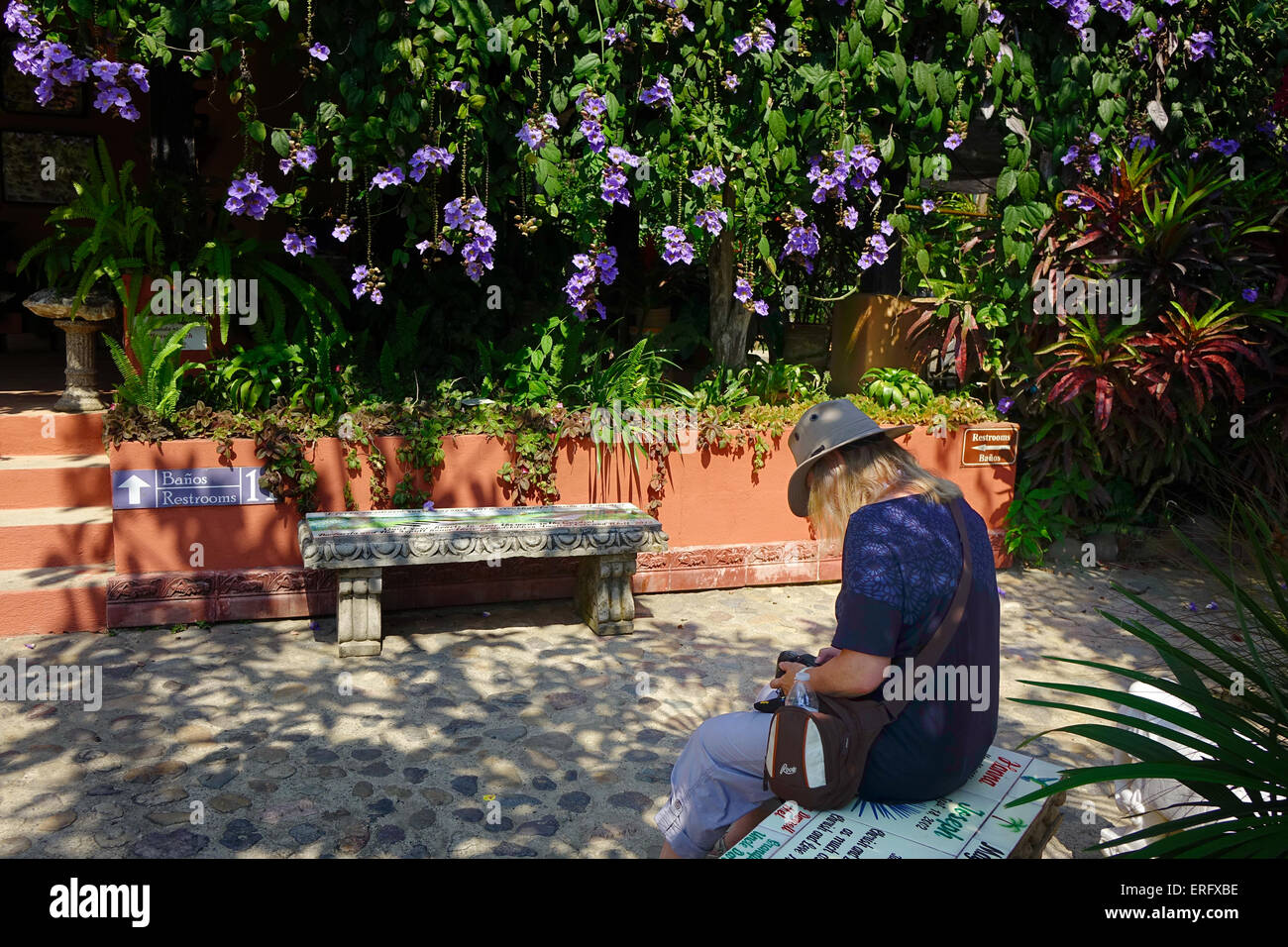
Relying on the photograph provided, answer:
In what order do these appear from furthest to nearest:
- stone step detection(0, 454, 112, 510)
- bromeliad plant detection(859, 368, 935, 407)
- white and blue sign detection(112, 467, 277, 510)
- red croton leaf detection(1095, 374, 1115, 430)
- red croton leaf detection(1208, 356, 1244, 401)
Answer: bromeliad plant detection(859, 368, 935, 407) → red croton leaf detection(1095, 374, 1115, 430) → red croton leaf detection(1208, 356, 1244, 401) → stone step detection(0, 454, 112, 510) → white and blue sign detection(112, 467, 277, 510)

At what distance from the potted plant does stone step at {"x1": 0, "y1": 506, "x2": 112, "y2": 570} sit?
2.44ft

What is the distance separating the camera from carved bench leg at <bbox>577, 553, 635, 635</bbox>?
19.2 ft

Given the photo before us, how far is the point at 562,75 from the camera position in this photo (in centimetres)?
624

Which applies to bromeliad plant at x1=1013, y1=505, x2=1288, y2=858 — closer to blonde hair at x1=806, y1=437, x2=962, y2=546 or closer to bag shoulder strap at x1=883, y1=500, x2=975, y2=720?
bag shoulder strap at x1=883, y1=500, x2=975, y2=720

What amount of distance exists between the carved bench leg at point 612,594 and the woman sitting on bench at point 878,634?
270 centimetres

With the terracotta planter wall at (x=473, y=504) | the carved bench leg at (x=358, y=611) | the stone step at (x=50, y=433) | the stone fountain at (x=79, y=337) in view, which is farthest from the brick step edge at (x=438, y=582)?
the stone fountain at (x=79, y=337)

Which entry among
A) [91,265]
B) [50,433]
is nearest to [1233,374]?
[91,265]

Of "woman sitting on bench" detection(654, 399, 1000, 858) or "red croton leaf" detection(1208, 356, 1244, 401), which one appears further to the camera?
"red croton leaf" detection(1208, 356, 1244, 401)

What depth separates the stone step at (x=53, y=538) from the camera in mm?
5555

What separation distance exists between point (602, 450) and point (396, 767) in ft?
8.54

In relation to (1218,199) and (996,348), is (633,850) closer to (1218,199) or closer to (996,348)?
(996,348)

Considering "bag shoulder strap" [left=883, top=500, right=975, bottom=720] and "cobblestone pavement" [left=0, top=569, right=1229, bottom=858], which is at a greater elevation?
"bag shoulder strap" [left=883, top=500, right=975, bottom=720]

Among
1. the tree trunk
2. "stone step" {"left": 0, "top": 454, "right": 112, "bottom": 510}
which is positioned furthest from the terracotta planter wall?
the tree trunk

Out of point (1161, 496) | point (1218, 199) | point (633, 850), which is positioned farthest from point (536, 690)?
point (1218, 199)
